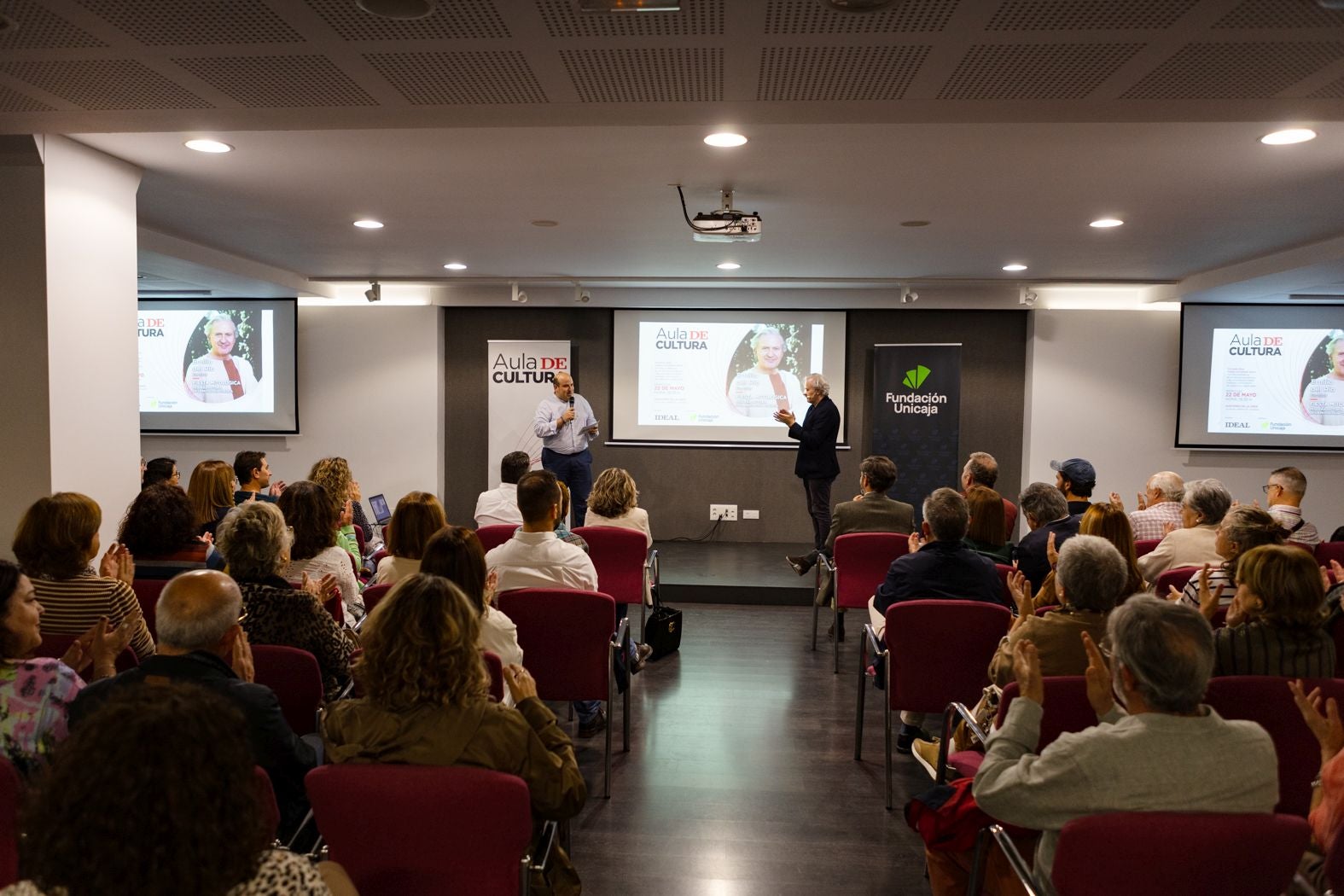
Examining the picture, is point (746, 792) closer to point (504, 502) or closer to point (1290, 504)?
point (504, 502)

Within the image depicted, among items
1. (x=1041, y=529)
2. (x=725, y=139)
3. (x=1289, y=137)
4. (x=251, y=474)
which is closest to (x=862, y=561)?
(x=1041, y=529)

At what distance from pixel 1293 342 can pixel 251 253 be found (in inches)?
399

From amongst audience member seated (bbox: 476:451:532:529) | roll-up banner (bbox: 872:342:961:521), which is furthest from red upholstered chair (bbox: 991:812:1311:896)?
roll-up banner (bbox: 872:342:961:521)

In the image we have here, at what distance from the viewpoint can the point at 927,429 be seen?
376 inches

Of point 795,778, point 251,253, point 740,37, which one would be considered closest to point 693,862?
point 795,778

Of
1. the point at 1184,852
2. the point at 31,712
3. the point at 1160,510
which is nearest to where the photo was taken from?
the point at 1184,852

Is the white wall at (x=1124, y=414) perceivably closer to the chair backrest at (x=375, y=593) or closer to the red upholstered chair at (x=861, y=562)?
the red upholstered chair at (x=861, y=562)

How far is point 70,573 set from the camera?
2867mm

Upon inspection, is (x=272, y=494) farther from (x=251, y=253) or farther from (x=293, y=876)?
(x=293, y=876)

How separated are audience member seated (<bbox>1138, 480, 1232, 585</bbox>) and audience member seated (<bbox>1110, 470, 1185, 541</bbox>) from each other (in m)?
0.67

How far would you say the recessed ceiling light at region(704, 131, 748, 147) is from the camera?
400 cm

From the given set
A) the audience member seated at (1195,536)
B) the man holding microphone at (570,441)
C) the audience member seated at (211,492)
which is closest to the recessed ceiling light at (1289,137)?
the audience member seated at (1195,536)

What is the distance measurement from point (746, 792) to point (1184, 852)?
222cm

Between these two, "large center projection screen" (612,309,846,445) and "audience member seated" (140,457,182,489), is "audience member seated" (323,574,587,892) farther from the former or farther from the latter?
"large center projection screen" (612,309,846,445)
